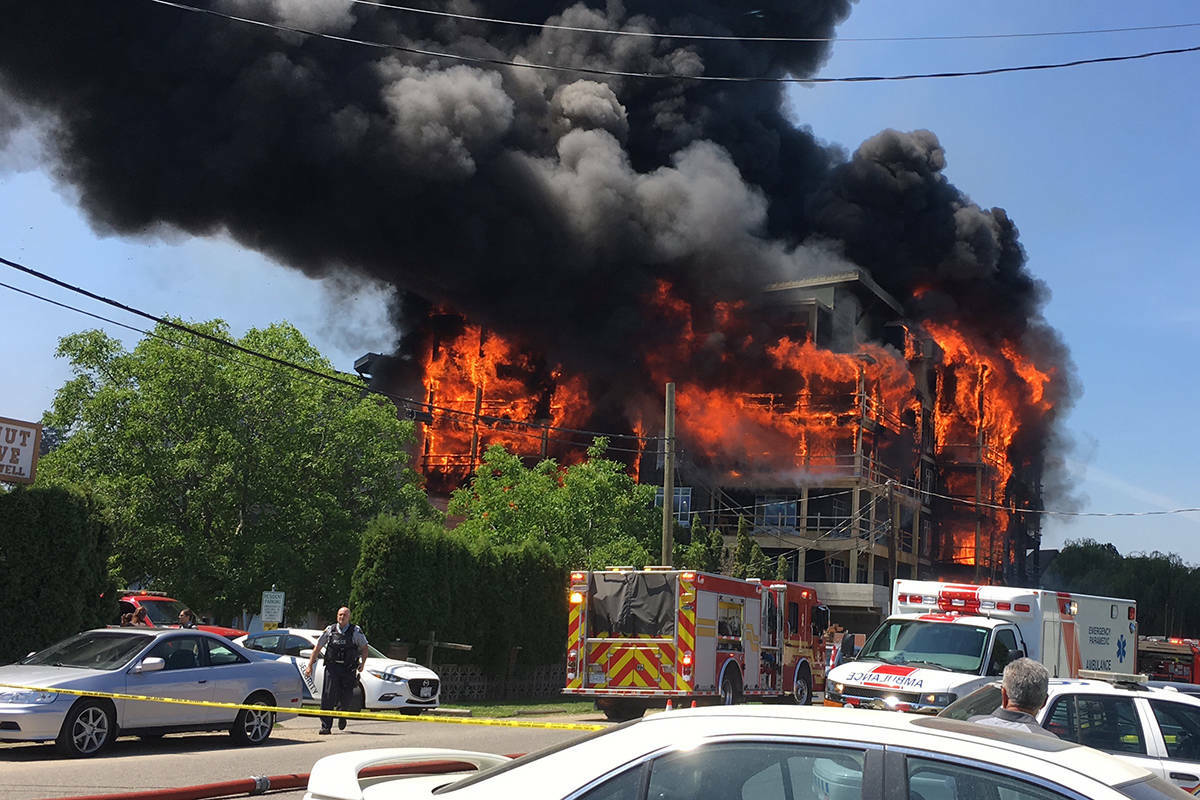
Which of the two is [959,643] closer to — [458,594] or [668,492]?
[458,594]

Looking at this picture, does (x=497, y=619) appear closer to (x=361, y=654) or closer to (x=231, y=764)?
(x=361, y=654)

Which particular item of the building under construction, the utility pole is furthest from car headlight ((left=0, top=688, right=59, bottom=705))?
the building under construction

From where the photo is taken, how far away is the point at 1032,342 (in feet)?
193

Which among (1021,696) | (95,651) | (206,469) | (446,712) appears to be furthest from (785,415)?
(1021,696)

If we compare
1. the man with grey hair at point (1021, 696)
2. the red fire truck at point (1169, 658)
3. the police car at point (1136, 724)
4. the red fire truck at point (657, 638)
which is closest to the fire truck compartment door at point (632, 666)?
the red fire truck at point (657, 638)

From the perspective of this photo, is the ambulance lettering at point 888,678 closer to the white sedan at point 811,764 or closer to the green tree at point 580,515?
the white sedan at point 811,764

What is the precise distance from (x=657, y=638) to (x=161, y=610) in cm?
1055

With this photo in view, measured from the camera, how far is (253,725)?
13.4m

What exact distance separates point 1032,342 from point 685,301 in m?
19.1

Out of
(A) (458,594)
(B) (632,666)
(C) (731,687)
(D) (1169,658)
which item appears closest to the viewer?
(B) (632,666)

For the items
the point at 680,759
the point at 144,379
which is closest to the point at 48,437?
the point at 144,379

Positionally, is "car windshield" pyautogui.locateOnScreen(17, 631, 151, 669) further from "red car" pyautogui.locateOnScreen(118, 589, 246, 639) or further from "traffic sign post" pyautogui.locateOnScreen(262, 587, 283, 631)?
"traffic sign post" pyautogui.locateOnScreen(262, 587, 283, 631)

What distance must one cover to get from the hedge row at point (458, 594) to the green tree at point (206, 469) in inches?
286

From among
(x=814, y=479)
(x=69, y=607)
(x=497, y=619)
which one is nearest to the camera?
(x=69, y=607)
